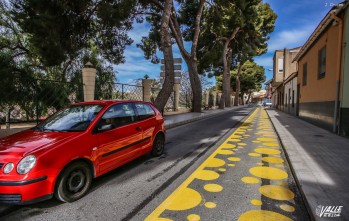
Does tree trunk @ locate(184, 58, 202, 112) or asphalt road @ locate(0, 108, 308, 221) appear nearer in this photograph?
asphalt road @ locate(0, 108, 308, 221)

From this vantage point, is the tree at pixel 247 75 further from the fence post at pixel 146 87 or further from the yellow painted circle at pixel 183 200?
the yellow painted circle at pixel 183 200

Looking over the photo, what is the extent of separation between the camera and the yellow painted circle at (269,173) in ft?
13.9

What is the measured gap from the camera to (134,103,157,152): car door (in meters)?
5.09

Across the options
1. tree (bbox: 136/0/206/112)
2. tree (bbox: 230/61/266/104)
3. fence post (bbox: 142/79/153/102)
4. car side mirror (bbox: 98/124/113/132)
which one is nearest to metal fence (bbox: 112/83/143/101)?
Answer: fence post (bbox: 142/79/153/102)

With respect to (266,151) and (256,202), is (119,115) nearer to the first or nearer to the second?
(256,202)

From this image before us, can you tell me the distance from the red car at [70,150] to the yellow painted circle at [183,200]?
1.32 meters

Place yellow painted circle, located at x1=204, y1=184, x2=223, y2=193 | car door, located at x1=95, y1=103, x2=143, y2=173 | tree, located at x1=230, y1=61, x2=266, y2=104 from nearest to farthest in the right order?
yellow painted circle, located at x1=204, y1=184, x2=223, y2=193 < car door, located at x1=95, y1=103, x2=143, y2=173 < tree, located at x1=230, y1=61, x2=266, y2=104

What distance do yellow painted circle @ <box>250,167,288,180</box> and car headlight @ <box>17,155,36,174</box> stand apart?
12.3 feet

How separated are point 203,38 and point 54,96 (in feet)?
65.1

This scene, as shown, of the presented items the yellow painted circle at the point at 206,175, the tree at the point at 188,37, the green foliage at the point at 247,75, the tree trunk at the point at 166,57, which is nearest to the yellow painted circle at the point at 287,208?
the yellow painted circle at the point at 206,175

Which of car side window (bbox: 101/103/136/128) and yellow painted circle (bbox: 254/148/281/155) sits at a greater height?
car side window (bbox: 101/103/136/128)

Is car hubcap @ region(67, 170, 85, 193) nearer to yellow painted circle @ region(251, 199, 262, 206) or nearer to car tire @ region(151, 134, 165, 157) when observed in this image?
car tire @ region(151, 134, 165, 157)

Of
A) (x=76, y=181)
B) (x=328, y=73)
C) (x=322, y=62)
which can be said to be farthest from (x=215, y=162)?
(x=322, y=62)

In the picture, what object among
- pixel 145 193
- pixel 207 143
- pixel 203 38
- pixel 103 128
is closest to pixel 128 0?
pixel 207 143
